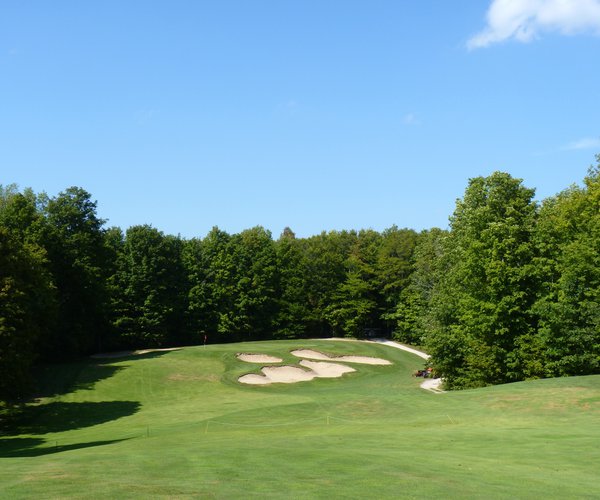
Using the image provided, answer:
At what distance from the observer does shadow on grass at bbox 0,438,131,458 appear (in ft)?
72.7

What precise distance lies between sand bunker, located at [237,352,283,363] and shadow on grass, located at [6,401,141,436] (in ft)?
53.3

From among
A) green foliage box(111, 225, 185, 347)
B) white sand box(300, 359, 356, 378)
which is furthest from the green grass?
green foliage box(111, 225, 185, 347)

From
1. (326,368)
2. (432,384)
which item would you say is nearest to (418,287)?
(326,368)

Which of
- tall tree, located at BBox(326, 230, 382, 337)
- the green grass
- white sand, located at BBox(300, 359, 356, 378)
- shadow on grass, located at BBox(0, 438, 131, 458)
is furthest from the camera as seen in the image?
tall tree, located at BBox(326, 230, 382, 337)

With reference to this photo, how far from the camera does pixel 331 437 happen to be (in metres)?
21.2

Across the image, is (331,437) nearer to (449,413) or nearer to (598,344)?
(449,413)

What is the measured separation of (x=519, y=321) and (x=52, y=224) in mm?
44917

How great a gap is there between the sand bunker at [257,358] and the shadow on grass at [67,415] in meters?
16.2

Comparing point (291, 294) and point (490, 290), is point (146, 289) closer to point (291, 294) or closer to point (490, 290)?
point (291, 294)

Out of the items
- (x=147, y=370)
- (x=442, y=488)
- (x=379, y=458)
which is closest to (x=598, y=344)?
(x=379, y=458)

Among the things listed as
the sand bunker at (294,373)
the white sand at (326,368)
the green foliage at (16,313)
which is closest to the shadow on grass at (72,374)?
the green foliage at (16,313)

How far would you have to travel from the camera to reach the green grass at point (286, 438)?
11.6 metres

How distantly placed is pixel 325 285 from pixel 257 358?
3436cm

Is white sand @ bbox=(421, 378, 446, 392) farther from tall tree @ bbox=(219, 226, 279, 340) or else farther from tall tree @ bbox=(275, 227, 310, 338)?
tall tree @ bbox=(275, 227, 310, 338)
